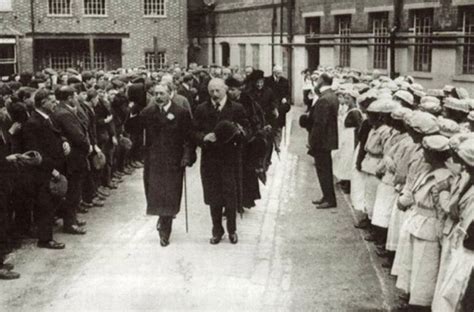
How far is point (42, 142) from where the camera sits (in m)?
9.35

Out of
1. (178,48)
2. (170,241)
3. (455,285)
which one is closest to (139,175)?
(170,241)

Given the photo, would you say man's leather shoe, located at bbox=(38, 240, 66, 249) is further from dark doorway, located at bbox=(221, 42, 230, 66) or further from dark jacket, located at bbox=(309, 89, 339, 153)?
dark doorway, located at bbox=(221, 42, 230, 66)

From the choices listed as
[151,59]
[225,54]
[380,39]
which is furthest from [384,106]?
[225,54]

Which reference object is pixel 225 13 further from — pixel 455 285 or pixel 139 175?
pixel 455 285

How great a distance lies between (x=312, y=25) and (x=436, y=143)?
23.0m

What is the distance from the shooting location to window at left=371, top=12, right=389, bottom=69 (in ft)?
74.7

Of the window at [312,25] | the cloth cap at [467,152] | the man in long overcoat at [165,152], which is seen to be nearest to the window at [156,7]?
the window at [312,25]

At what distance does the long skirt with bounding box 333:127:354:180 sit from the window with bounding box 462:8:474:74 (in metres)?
5.89

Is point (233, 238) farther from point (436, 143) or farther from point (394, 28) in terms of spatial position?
point (394, 28)

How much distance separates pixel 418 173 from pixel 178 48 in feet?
101

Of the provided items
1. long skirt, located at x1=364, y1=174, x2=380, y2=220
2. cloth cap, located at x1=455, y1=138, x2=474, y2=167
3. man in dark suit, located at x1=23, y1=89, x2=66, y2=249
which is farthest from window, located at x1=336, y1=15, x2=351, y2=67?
cloth cap, located at x1=455, y1=138, x2=474, y2=167

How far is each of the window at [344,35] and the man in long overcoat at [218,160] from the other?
1667 centimetres

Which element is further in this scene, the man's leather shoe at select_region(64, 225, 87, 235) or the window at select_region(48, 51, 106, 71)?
the window at select_region(48, 51, 106, 71)

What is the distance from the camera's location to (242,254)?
30.5 ft
